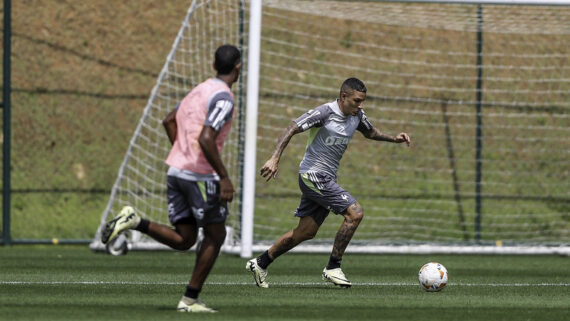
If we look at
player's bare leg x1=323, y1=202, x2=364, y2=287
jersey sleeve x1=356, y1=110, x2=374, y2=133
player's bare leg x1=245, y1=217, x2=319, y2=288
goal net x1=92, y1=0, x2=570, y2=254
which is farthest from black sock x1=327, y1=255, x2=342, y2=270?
goal net x1=92, y1=0, x2=570, y2=254

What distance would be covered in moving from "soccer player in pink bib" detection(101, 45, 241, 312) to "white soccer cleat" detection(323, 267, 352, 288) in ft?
7.81

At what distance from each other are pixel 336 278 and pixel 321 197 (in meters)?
0.79

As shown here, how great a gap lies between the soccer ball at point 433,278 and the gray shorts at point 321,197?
109 centimetres

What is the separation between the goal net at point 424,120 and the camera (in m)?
17.1

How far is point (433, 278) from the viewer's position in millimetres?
9023

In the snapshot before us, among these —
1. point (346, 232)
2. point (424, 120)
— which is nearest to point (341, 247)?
point (346, 232)

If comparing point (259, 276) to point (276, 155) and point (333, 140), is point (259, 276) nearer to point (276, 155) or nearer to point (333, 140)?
point (276, 155)

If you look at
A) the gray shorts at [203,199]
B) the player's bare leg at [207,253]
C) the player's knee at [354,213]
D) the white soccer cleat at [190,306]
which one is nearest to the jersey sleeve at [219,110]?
the gray shorts at [203,199]

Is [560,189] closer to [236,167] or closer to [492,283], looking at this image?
[236,167]

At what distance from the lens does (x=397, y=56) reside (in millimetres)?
19125

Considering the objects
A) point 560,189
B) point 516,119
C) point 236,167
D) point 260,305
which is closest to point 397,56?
point 516,119

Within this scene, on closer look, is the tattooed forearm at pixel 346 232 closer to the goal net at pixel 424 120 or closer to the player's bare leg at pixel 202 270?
the player's bare leg at pixel 202 270

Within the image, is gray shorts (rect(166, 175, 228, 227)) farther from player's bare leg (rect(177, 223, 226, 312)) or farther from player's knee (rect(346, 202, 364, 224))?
player's knee (rect(346, 202, 364, 224))

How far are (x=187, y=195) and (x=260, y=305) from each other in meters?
1.10
